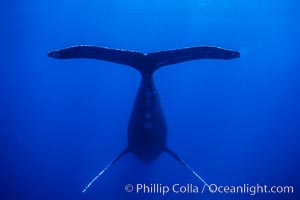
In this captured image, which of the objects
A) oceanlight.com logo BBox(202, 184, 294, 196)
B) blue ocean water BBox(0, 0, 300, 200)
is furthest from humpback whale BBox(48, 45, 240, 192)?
blue ocean water BBox(0, 0, 300, 200)

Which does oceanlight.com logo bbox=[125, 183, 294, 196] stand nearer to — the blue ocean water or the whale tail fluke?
the whale tail fluke

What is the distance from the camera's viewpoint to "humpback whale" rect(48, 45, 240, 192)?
352 centimetres

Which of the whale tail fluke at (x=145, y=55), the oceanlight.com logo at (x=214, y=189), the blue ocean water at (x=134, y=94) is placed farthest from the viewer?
the blue ocean water at (x=134, y=94)

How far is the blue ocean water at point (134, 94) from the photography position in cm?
1519

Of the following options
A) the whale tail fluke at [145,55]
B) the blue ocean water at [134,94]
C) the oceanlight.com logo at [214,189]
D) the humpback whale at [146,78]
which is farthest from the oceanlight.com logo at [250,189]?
the blue ocean water at [134,94]

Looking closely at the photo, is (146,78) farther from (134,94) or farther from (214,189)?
(134,94)

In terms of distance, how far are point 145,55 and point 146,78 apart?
454 mm

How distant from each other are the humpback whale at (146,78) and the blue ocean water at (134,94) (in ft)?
26.5

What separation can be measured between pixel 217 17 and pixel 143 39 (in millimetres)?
4467

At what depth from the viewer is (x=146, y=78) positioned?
4.28m

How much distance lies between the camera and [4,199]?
8711 millimetres

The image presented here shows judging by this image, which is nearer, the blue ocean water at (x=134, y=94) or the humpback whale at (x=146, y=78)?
the humpback whale at (x=146, y=78)

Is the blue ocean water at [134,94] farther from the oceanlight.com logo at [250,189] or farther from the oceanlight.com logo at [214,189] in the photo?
the oceanlight.com logo at [250,189]

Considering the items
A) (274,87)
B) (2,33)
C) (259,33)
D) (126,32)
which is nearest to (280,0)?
(259,33)
